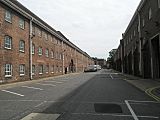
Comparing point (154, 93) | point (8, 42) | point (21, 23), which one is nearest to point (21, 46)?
point (21, 23)

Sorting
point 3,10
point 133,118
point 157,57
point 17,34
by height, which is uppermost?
point 3,10

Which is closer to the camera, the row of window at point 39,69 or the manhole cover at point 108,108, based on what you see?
the manhole cover at point 108,108

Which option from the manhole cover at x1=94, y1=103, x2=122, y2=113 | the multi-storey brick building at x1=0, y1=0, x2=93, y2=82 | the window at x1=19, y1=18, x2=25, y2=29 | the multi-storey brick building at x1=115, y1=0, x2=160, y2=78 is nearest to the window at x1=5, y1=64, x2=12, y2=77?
the multi-storey brick building at x1=0, y1=0, x2=93, y2=82

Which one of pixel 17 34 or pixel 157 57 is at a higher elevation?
pixel 17 34

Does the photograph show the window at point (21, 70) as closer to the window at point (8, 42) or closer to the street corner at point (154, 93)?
the window at point (8, 42)

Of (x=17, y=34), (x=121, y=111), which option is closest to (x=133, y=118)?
(x=121, y=111)

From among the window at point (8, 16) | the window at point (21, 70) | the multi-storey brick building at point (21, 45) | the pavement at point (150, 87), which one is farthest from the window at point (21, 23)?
the pavement at point (150, 87)

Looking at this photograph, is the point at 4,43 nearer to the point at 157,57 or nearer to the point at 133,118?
the point at 157,57

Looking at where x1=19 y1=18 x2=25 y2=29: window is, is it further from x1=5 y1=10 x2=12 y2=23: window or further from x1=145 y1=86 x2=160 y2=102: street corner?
x1=145 y1=86 x2=160 y2=102: street corner

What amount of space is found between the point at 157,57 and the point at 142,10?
280 inches

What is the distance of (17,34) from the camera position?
28.3 m

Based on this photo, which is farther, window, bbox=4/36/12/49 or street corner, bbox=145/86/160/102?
window, bbox=4/36/12/49

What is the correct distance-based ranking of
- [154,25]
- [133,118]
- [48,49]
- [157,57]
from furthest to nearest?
[48,49]
[157,57]
[154,25]
[133,118]

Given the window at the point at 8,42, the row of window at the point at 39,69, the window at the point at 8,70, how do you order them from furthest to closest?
1. the row of window at the point at 39,69
2. the window at the point at 8,42
3. the window at the point at 8,70
